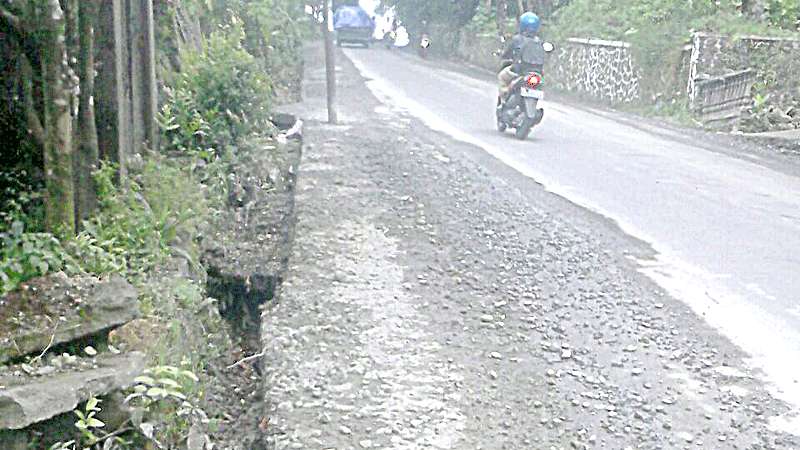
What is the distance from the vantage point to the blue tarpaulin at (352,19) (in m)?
49.4

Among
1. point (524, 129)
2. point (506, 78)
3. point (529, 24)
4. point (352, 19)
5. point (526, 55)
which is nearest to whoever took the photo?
point (524, 129)

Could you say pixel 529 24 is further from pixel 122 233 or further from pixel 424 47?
pixel 424 47

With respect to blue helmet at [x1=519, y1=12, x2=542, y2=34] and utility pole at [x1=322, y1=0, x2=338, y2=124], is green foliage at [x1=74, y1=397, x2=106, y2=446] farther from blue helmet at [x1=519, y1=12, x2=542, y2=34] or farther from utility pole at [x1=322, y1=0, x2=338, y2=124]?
blue helmet at [x1=519, y1=12, x2=542, y2=34]

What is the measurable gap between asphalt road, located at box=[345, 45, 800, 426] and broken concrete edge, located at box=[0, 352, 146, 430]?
2.95m

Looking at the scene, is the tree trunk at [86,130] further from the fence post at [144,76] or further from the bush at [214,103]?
the bush at [214,103]

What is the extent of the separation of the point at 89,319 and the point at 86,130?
1334 mm

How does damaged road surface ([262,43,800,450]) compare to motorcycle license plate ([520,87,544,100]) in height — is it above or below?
below

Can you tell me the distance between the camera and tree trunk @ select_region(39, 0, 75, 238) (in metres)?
3.93

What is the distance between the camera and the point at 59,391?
3154 millimetres

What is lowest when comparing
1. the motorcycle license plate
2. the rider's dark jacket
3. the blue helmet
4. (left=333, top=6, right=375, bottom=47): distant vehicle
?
(left=333, top=6, right=375, bottom=47): distant vehicle

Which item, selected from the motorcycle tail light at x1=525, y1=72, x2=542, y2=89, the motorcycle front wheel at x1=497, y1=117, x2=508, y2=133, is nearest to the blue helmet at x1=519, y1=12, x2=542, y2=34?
the motorcycle tail light at x1=525, y1=72, x2=542, y2=89

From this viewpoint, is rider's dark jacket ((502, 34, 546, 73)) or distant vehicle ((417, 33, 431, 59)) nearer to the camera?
rider's dark jacket ((502, 34, 546, 73))

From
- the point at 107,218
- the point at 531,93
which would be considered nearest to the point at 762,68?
the point at 531,93

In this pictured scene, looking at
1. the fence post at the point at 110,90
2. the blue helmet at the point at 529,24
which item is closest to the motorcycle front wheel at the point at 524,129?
the blue helmet at the point at 529,24
